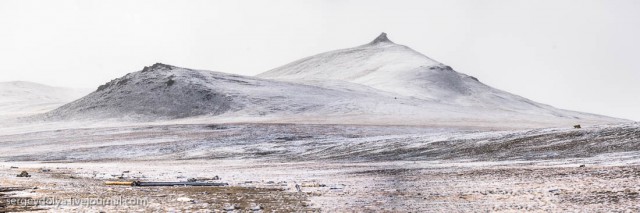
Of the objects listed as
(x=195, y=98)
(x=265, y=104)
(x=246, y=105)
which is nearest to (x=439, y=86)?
(x=265, y=104)

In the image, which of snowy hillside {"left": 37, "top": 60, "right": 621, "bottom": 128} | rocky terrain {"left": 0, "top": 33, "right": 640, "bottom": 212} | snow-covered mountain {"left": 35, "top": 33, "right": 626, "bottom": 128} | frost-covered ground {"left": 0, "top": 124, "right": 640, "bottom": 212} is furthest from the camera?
snowy hillside {"left": 37, "top": 60, "right": 621, "bottom": 128}

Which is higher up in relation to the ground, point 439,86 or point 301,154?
point 439,86

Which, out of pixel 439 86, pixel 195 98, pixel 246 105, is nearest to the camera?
pixel 246 105

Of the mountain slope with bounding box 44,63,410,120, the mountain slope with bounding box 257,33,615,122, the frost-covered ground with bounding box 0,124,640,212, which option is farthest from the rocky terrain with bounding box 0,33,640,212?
the mountain slope with bounding box 257,33,615,122

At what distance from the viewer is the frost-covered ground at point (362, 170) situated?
1923 centimetres

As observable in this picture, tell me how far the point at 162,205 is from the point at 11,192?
5.88 meters

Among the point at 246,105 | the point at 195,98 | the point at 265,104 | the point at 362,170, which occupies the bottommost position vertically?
the point at 362,170

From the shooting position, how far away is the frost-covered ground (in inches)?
757

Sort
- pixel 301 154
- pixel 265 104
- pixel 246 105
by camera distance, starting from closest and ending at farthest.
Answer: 1. pixel 301 154
2. pixel 246 105
3. pixel 265 104

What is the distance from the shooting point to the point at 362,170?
36.0 metres

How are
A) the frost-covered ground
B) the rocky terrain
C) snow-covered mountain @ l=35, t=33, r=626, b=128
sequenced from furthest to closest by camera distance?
snow-covered mountain @ l=35, t=33, r=626, b=128, the rocky terrain, the frost-covered ground

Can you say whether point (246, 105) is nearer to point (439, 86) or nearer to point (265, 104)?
point (265, 104)

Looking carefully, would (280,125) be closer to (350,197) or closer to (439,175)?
(439,175)

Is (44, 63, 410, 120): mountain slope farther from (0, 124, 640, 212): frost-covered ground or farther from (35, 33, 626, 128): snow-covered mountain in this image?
(0, 124, 640, 212): frost-covered ground
